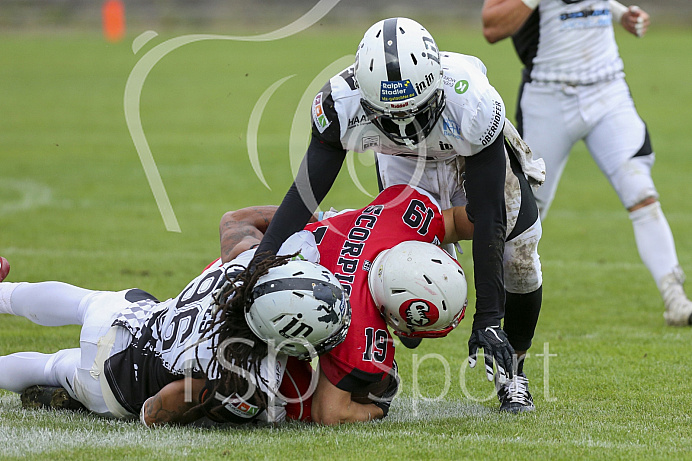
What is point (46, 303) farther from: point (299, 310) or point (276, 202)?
point (276, 202)

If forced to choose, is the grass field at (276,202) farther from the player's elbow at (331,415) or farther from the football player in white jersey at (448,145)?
the football player in white jersey at (448,145)

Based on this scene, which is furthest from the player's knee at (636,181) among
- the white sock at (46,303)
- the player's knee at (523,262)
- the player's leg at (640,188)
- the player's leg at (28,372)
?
the player's leg at (28,372)

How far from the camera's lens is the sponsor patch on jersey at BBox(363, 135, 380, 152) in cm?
436

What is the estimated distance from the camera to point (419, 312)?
397 cm

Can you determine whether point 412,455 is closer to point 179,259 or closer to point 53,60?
point 179,259

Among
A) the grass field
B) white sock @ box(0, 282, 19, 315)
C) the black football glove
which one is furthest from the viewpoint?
white sock @ box(0, 282, 19, 315)

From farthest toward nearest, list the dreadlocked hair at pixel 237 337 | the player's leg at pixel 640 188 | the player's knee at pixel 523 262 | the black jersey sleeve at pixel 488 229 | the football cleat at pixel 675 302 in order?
1. the player's leg at pixel 640 188
2. the football cleat at pixel 675 302
3. the player's knee at pixel 523 262
4. the black jersey sleeve at pixel 488 229
5. the dreadlocked hair at pixel 237 337

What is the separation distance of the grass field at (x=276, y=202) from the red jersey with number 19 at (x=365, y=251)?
0.27m

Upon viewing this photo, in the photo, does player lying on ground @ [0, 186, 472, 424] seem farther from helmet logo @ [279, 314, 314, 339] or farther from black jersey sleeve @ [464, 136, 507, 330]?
black jersey sleeve @ [464, 136, 507, 330]

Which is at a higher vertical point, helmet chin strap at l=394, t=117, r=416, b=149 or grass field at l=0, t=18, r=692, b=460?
helmet chin strap at l=394, t=117, r=416, b=149

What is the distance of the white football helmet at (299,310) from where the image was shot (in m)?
3.75

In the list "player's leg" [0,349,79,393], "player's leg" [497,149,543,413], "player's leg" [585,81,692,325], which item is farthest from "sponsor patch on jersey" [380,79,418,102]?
"player's leg" [585,81,692,325]

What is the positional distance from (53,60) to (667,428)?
2605cm

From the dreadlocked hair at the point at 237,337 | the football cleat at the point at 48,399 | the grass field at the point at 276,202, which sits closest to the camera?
the grass field at the point at 276,202
